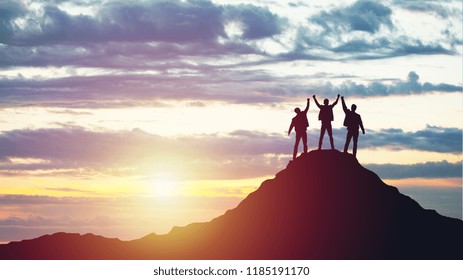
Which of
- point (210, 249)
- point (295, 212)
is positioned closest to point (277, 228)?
point (295, 212)

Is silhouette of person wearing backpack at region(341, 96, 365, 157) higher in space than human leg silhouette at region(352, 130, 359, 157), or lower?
higher

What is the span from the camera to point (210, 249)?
4553cm

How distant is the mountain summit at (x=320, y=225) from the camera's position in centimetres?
4412

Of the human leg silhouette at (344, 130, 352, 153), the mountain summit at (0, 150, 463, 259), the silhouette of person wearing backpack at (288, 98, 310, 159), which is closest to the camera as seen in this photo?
the mountain summit at (0, 150, 463, 259)

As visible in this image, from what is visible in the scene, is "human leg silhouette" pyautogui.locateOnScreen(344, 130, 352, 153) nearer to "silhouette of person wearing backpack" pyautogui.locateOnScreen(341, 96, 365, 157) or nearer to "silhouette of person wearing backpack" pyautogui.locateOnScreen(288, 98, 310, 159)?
"silhouette of person wearing backpack" pyautogui.locateOnScreen(341, 96, 365, 157)

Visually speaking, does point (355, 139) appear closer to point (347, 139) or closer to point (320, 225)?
point (347, 139)

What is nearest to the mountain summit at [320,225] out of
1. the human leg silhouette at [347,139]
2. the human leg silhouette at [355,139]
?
the human leg silhouette at [347,139]

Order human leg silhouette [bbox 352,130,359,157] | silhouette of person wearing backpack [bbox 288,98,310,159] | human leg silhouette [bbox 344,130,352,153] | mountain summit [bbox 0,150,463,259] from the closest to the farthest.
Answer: mountain summit [bbox 0,150,463,259]
silhouette of person wearing backpack [bbox 288,98,310,159]
human leg silhouette [bbox 352,130,359,157]
human leg silhouette [bbox 344,130,352,153]

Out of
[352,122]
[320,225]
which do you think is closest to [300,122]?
[352,122]

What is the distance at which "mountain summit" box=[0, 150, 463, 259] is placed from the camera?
4412 centimetres

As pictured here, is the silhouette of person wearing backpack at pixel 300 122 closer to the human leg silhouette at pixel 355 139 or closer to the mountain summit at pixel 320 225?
the mountain summit at pixel 320 225

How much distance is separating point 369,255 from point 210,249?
32.0 feet

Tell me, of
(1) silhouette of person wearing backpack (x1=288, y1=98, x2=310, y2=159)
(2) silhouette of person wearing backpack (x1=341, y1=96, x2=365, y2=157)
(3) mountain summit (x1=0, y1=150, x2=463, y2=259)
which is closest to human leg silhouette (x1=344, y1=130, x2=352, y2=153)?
(2) silhouette of person wearing backpack (x1=341, y1=96, x2=365, y2=157)
